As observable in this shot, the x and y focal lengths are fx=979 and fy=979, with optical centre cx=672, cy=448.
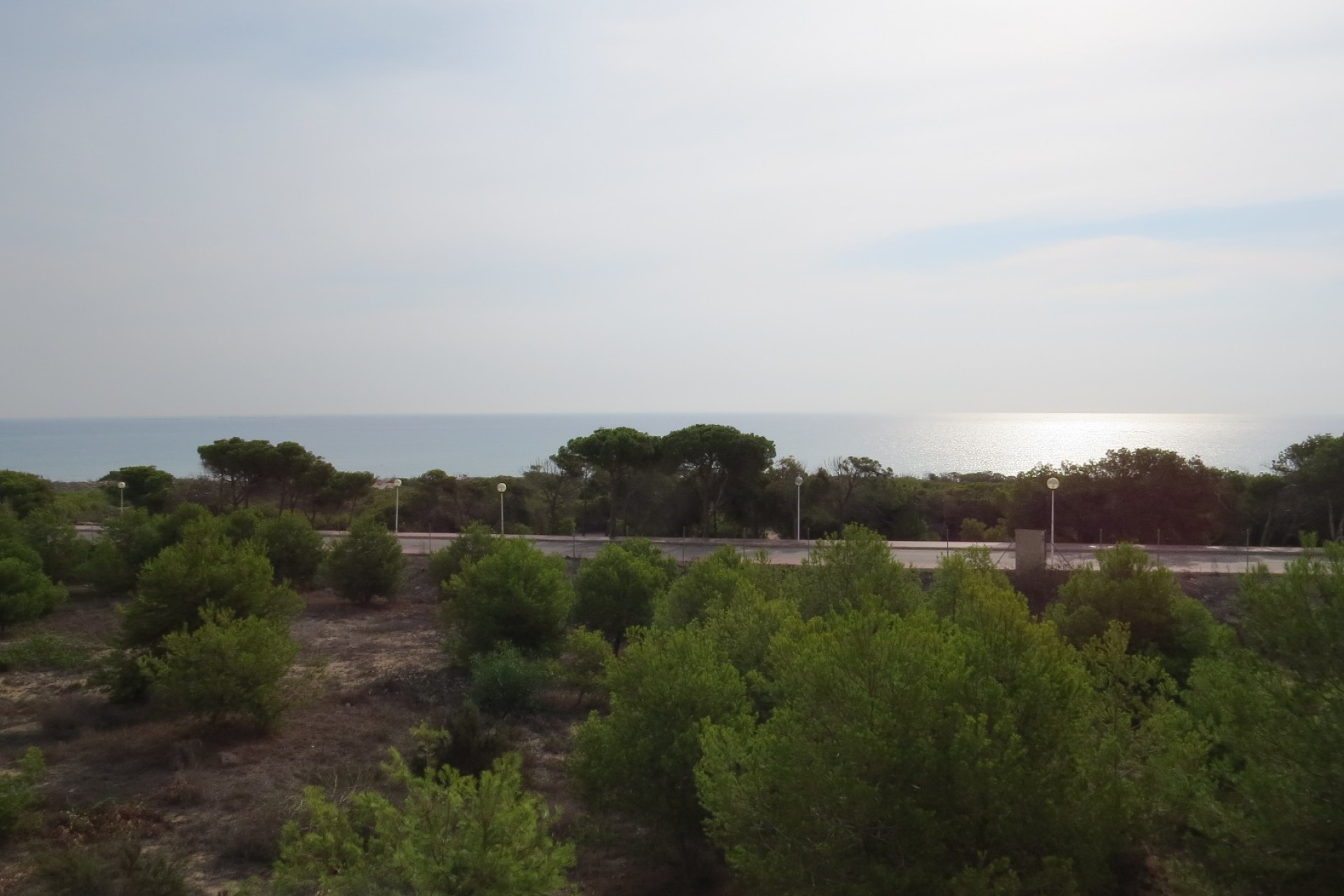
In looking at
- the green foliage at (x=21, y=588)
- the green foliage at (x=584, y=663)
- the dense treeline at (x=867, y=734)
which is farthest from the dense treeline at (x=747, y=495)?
the dense treeline at (x=867, y=734)

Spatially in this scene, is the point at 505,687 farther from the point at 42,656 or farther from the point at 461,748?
the point at 42,656

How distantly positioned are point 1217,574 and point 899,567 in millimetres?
15910

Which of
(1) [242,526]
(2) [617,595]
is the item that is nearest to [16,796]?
(2) [617,595]

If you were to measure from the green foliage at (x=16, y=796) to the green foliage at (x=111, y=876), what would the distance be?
1.59m

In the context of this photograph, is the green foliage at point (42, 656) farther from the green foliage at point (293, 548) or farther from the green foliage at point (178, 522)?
the green foliage at point (293, 548)

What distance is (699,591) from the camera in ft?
55.6

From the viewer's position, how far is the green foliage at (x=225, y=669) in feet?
49.6

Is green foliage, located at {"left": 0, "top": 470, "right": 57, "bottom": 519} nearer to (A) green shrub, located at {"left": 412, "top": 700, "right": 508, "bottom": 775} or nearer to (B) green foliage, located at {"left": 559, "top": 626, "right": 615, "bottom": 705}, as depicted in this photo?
(B) green foliage, located at {"left": 559, "top": 626, "right": 615, "bottom": 705}

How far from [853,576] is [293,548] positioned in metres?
20.9

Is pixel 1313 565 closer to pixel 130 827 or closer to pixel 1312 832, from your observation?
pixel 1312 832

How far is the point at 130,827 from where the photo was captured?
38.9ft

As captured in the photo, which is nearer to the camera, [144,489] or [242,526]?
[242,526]

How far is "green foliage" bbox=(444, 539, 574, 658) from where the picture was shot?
20500mm

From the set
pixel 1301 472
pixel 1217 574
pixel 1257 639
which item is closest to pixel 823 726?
pixel 1257 639
